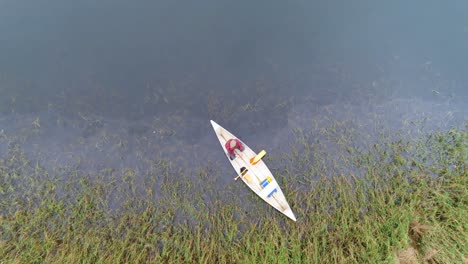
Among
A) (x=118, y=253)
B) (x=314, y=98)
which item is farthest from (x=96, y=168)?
(x=314, y=98)

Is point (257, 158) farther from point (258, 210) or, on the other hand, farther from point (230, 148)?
point (258, 210)

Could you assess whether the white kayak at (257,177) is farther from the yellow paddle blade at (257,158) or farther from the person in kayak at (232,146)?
the person in kayak at (232,146)

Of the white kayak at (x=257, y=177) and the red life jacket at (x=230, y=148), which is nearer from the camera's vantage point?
the white kayak at (x=257, y=177)

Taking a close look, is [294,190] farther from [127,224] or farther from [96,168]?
[96,168]

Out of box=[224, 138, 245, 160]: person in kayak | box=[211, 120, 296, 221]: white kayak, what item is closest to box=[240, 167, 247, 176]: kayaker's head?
box=[211, 120, 296, 221]: white kayak

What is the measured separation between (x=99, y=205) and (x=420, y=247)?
9461 millimetres

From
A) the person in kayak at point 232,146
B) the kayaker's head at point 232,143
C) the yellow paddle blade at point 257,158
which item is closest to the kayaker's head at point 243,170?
the yellow paddle blade at point 257,158

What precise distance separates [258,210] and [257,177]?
3.56 ft

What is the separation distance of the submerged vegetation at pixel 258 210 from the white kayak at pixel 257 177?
0.26 metres

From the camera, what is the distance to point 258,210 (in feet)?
25.1

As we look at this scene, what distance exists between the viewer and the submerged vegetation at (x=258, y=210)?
6602 mm

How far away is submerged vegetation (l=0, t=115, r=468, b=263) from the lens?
660cm

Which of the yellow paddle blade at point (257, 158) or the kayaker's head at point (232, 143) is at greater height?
the kayaker's head at point (232, 143)

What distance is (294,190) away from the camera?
784cm
